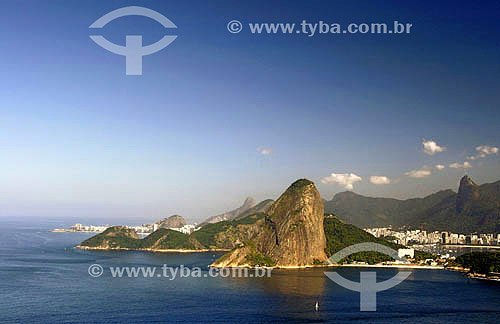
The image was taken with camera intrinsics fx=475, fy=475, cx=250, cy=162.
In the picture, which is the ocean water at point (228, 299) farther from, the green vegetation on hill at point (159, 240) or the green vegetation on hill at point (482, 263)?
the green vegetation on hill at point (159, 240)

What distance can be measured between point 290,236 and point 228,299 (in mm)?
46784

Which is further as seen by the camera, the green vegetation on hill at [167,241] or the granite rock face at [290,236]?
the green vegetation on hill at [167,241]

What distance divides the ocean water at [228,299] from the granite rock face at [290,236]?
48.1 feet

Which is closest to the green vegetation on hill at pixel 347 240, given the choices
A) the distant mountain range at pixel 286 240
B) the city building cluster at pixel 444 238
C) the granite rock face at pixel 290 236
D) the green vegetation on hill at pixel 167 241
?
the distant mountain range at pixel 286 240

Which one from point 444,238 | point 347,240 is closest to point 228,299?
point 347,240

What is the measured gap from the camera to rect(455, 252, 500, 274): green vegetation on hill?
284ft

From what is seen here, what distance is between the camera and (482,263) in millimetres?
89438

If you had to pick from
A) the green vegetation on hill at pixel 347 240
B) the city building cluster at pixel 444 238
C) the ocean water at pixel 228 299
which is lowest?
the city building cluster at pixel 444 238

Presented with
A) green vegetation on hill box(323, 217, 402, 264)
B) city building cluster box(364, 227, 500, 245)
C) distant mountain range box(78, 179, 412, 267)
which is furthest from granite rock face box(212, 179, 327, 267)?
city building cluster box(364, 227, 500, 245)

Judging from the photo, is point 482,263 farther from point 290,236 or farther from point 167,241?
point 167,241

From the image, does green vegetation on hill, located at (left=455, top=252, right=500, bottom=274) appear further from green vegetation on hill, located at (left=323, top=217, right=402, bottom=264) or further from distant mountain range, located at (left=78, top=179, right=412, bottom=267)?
distant mountain range, located at (left=78, top=179, right=412, bottom=267)

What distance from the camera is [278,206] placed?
11656 cm

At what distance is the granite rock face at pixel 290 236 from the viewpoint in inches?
3964

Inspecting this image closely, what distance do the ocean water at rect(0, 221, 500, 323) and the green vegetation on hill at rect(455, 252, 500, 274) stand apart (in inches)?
197
